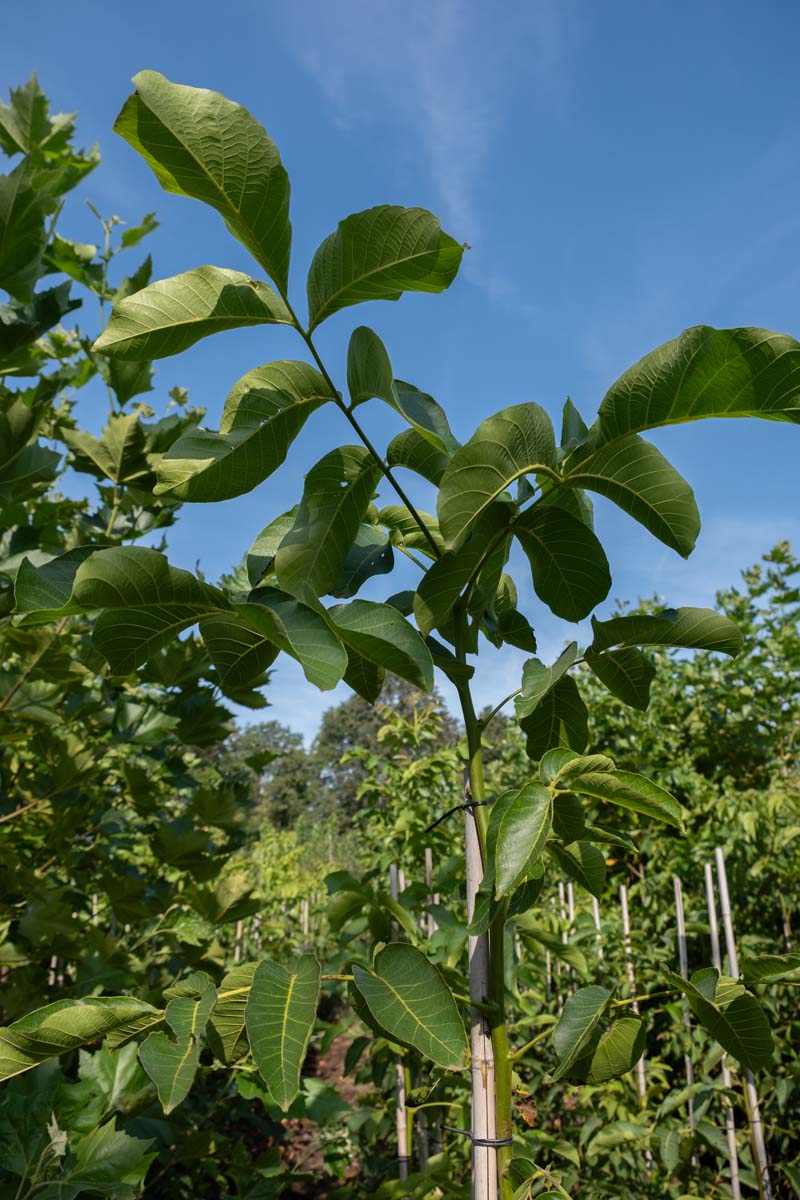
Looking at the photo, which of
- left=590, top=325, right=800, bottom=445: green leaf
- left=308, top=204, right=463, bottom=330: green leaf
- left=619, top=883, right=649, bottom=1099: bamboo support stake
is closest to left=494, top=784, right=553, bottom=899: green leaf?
left=590, top=325, right=800, bottom=445: green leaf

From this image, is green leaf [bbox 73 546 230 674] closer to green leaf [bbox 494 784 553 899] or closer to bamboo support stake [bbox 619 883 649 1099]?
green leaf [bbox 494 784 553 899]

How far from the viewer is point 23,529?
174 centimetres

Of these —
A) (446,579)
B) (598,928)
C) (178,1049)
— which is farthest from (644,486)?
(598,928)

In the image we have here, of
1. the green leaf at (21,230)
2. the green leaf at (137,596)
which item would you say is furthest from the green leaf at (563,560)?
the green leaf at (21,230)

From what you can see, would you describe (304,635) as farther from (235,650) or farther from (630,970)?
(630,970)

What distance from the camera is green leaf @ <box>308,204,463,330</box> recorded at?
73 centimetres

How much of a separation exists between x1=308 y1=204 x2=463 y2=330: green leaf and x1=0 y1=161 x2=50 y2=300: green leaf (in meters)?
1.10

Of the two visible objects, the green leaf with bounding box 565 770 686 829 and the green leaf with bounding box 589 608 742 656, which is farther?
the green leaf with bounding box 589 608 742 656

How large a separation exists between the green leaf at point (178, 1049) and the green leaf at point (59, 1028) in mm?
46

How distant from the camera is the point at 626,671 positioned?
3.11ft

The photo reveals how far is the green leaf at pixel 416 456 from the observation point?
895mm

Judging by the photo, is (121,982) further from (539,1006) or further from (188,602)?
(539,1006)

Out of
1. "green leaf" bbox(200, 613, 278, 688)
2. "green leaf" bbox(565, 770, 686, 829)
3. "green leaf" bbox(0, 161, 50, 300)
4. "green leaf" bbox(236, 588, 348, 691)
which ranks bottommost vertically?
"green leaf" bbox(565, 770, 686, 829)

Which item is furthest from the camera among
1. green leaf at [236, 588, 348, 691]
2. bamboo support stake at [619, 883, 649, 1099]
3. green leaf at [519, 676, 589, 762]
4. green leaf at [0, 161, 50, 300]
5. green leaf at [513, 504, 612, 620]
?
bamboo support stake at [619, 883, 649, 1099]
